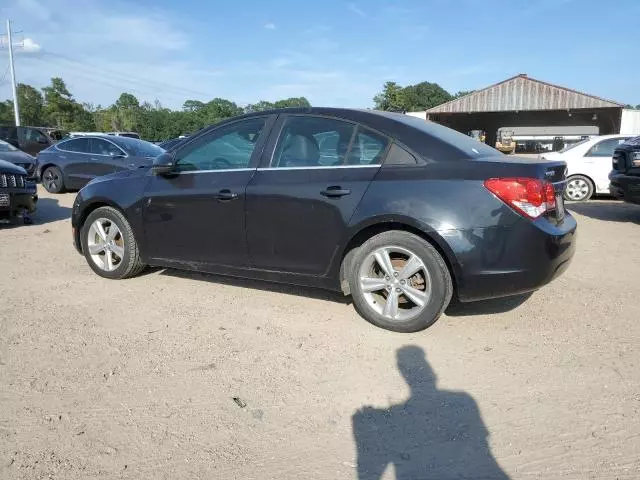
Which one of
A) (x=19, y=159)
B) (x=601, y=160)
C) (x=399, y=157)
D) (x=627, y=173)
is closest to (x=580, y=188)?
(x=601, y=160)

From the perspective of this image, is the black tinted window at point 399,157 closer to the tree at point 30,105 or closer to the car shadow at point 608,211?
the car shadow at point 608,211

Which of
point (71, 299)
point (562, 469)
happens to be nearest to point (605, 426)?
point (562, 469)

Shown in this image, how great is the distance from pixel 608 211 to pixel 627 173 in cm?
189

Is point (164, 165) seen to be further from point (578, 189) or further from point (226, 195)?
point (578, 189)

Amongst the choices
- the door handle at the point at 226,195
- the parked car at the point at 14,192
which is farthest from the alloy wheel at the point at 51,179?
the door handle at the point at 226,195

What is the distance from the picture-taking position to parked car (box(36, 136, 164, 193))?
1160 centimetres

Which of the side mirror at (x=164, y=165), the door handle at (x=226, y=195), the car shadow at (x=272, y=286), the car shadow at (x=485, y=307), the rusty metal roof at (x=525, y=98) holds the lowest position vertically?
the car shadow at (x=485, y=307)

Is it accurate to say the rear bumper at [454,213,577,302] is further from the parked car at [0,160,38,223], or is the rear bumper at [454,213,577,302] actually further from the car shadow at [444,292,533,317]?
the parked car at [0,160,38,223]

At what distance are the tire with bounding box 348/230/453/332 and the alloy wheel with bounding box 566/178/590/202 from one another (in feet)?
29.7

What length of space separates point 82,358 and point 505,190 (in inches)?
116

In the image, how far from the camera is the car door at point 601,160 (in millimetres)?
11000

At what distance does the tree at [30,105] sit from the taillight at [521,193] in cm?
6792

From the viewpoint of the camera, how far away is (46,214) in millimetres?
9820

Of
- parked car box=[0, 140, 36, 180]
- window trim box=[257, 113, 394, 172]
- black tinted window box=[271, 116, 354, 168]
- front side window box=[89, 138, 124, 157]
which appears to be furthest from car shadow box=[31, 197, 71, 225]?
black tinted window box=[271, 116, 354, 168]
